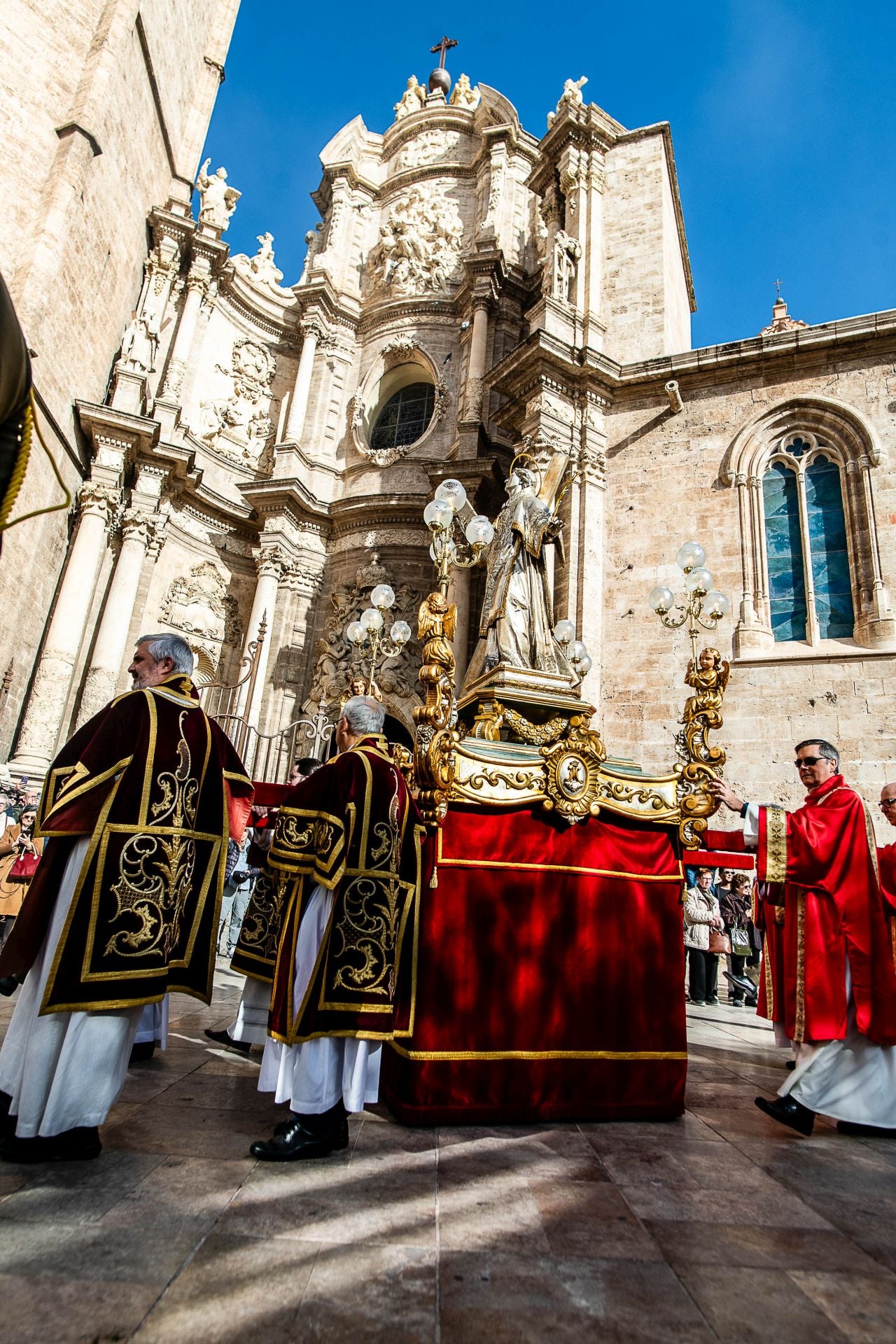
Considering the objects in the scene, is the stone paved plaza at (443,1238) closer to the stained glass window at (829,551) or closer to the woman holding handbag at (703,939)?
the woman holding handbag at (703,939)

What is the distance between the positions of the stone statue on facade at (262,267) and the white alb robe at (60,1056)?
20.3m

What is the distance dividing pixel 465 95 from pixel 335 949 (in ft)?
86.1

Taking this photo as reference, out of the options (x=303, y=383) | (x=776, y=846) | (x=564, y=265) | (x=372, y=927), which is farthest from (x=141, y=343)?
(x=776, y=846)

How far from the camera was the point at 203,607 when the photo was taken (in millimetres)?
16375

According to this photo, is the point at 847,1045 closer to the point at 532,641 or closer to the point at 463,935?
the point at 463,935

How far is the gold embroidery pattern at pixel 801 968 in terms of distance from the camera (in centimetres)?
361

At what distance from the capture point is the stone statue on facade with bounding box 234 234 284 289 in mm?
19219

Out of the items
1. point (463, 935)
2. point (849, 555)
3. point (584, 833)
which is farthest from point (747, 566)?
point (463, 935)

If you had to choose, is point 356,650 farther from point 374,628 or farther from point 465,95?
point 465,95

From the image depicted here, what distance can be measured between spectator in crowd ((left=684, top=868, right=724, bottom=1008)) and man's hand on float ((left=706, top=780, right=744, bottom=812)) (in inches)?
156

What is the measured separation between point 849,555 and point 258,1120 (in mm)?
11208

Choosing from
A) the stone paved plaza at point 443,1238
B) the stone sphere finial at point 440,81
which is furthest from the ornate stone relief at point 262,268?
the stone paved plaza at point 443,1238

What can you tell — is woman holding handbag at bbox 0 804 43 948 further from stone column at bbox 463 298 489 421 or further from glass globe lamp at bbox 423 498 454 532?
stone column at bbox 463 298 489 421

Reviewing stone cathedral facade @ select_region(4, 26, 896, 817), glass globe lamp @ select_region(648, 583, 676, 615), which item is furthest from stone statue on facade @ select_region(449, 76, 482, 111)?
glass globe lamp @ select_region(648, 583, 676, 615)
